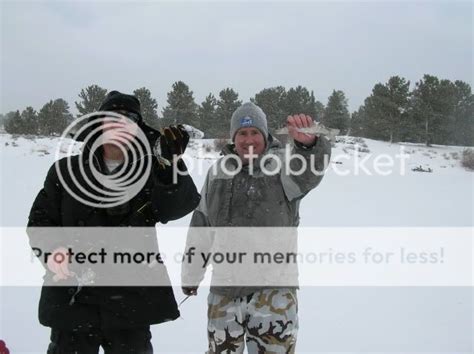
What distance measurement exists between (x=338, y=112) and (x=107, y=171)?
108ft

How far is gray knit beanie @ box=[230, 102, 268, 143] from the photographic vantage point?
252cm

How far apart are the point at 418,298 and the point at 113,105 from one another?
4.30 meters

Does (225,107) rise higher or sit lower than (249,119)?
higher

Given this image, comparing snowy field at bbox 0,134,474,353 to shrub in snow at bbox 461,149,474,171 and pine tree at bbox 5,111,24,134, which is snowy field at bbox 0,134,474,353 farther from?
pine tree at bbox 5,111,24,134

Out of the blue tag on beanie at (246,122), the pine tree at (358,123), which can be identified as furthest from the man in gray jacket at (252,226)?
the pine tree at (358,123)

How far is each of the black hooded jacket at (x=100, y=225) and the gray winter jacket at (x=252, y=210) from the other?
0.40 m

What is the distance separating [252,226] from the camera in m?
2.39

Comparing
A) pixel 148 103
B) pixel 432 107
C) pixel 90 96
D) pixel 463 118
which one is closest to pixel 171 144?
pixel 90 96

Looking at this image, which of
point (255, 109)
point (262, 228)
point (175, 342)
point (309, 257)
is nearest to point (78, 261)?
point (262, 228)

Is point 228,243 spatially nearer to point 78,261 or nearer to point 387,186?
point 78,261

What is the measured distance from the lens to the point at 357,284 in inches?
209

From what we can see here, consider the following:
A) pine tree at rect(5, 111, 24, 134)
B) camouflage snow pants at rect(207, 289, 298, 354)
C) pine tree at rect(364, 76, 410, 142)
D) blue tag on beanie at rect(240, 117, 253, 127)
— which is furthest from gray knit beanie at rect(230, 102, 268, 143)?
pine tree at rect(5, 111, 24, 134)

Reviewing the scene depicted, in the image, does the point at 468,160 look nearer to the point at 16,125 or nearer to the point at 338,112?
the point at 338,112

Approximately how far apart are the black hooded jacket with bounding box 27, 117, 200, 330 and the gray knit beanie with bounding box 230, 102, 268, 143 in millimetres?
585
